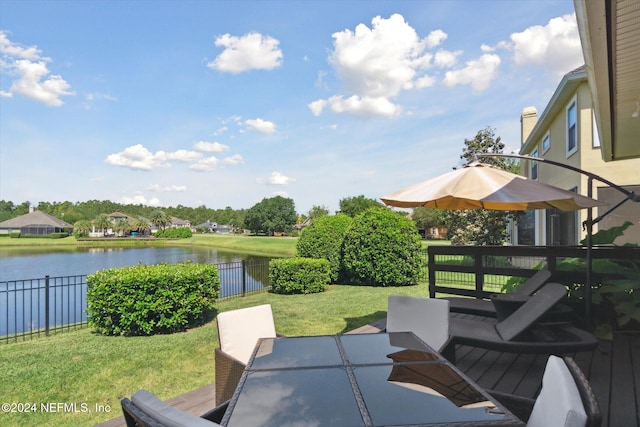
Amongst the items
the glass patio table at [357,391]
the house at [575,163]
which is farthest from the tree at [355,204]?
the glass patio table at [357,391]

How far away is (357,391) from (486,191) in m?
2.99

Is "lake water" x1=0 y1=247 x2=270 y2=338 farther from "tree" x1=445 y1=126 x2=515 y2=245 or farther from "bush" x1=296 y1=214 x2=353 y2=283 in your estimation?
"tree" x1=445 y1=126 x2=515 y2=245

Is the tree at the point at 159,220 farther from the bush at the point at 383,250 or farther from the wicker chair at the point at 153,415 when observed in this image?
the wicker chair at the point at 153,415

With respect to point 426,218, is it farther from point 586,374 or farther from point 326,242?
point 586,374

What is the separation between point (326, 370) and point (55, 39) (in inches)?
531

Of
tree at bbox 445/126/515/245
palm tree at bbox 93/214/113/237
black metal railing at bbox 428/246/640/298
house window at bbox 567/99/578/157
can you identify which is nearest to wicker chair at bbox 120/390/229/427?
black metal railing at bbox 428/246/640/298

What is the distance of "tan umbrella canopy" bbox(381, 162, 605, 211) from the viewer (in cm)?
372

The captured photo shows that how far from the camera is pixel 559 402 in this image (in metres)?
1.24

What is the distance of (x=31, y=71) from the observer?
517 inches

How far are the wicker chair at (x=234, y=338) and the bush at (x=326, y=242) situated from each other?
27.4 feet

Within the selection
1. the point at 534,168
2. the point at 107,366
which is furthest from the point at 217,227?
the point at 107,366

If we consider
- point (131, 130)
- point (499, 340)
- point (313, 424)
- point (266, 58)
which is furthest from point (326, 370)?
point (131, 130)

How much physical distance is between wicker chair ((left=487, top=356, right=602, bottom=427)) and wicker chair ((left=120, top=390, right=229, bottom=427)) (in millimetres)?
1122

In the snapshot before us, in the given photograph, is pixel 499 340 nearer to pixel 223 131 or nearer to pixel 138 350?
pixel 138 350
